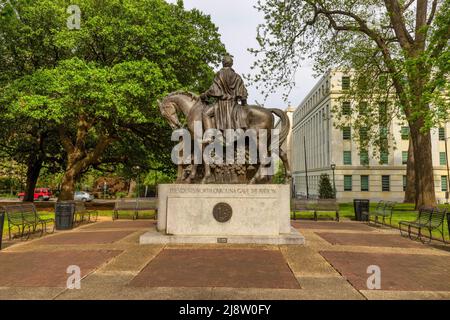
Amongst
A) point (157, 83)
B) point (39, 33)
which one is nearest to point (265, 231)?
point (157, 83)

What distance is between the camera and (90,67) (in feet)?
64.8

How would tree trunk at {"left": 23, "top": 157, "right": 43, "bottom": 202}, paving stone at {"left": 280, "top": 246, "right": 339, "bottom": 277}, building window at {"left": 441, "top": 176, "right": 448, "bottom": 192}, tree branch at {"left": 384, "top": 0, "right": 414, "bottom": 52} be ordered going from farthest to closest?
building window at {"left": 441, "top": 176, "right": 448, "bottom": 192} → tree trunk at {"left": 23, "top": 157, "right": 43, "bottom": 202} → tree branch at {"left": 384, "top": 0, "right": 414, "bottom": 52} → paving stone at {"left": 280, "top": 246, "right": 339, "bottom": 277}

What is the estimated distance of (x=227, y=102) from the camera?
412 inches

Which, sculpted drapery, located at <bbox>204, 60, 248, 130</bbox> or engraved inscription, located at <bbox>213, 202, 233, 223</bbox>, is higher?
sculpted drapery, located at <bbox>204, 60, 248, 130</bbox>

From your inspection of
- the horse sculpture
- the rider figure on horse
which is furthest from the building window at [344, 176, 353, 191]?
the rider figure on horse

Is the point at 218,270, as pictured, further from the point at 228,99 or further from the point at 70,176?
the point at 70,176

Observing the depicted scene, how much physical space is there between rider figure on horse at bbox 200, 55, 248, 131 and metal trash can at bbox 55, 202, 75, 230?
7205 mm

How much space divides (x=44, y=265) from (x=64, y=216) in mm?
6542

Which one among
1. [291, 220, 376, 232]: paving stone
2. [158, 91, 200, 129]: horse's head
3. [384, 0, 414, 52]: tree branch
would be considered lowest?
[291, 220, 376, 232]: paving stone

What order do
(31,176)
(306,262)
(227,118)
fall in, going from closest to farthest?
(306,262) → (227,118) → (31,176)

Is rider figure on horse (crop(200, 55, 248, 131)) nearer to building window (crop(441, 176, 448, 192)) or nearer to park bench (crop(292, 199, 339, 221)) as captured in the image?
park bench (crop(292, 199, 339, 221))

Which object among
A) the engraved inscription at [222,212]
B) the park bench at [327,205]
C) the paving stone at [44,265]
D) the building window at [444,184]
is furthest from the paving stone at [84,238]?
the building window at [444,184]

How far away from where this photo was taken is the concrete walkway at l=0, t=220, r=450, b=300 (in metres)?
5.29

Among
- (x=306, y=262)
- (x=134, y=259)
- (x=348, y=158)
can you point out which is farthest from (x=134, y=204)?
(x=348, y=158)
